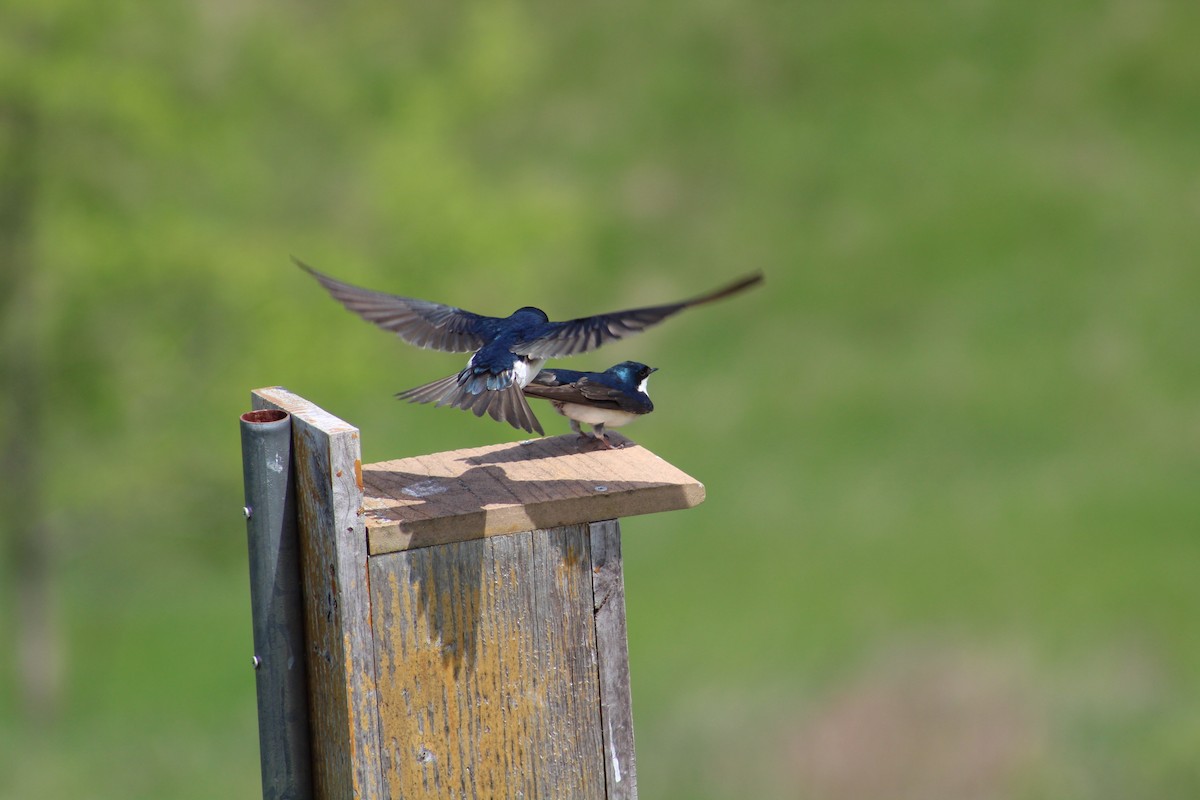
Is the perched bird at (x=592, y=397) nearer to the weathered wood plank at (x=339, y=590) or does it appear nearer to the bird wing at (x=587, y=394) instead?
the bird wing at (x=587, y=394)

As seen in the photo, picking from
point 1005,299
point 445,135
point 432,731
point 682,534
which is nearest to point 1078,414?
point 1005,299

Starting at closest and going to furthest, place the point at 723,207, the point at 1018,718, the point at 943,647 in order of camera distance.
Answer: the point at 1018,718 → the point at 943,647 → the point at 723,207

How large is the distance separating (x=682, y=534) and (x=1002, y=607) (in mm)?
3315

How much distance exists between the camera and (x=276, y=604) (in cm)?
261

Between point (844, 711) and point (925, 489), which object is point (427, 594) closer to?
point (844, 711)

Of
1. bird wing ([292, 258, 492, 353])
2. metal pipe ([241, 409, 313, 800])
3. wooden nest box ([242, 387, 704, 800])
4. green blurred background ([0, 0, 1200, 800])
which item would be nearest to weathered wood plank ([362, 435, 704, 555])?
wooden nest box ([242, 387, 704, 800])

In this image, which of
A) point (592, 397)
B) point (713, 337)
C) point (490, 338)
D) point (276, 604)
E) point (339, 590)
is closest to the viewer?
point (339, 590)

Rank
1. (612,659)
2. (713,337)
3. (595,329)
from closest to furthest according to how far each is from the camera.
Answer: (612,659) → (595,329) → (713,337)

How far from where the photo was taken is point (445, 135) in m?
12.1

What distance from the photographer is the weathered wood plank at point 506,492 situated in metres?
2.59

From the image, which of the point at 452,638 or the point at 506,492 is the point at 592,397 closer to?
the point at 506,492

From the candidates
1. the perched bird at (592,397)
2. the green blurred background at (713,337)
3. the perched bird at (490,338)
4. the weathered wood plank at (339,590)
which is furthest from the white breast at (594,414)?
the green blurred background at (713,337)

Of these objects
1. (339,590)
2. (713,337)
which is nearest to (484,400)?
(339,590)

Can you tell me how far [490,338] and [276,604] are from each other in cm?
118
